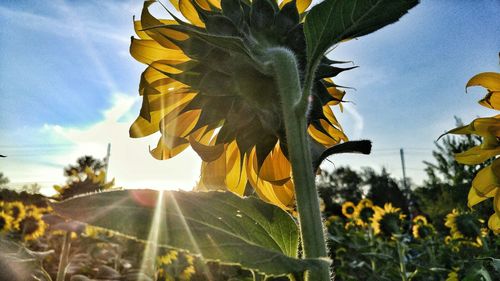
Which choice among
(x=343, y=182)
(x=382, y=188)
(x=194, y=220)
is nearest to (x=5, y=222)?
(x=194, y=220)

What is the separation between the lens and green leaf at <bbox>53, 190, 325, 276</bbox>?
1.28ft

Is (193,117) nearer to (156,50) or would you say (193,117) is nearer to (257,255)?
(156,50)

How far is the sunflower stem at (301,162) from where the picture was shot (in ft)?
1.55

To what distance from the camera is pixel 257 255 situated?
418mm

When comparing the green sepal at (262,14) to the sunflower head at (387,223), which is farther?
the sunflower head at (387,223)

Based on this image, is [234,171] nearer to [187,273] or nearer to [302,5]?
[302,5]

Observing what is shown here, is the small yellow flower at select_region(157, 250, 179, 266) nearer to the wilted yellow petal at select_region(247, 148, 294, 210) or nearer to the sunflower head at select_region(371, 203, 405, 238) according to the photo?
the wilted yellow petal at select_region(247, 148, 294, 210)

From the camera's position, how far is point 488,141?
1.02m

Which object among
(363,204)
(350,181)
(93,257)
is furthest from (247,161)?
(350,181)

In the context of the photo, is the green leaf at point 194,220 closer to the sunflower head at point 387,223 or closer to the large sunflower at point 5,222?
the sunflower head at point 387,223

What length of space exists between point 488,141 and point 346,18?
696 mm

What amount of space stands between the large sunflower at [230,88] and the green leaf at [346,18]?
0.27ft

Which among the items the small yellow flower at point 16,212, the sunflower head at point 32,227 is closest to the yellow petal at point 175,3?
the sunflower head at point 32,227

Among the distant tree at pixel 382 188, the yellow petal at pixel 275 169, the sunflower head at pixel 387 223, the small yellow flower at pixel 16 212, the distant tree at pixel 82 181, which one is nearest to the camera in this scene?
the yellow petal at pixel 275 169
